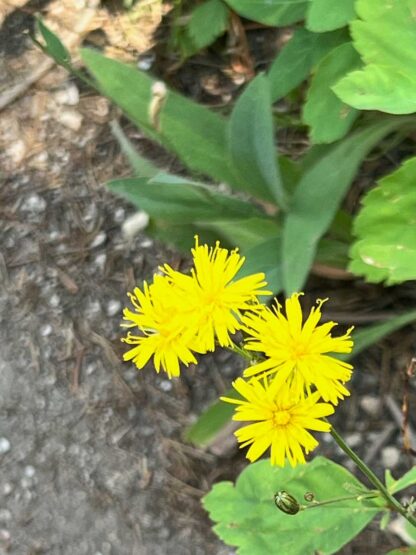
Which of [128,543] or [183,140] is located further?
[128,543]

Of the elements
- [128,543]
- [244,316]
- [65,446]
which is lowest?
[128,543]

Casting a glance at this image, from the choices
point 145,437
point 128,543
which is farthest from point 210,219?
point 128,543

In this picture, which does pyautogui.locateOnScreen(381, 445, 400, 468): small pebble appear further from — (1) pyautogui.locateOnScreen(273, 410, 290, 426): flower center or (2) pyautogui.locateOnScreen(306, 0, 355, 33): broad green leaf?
(1) pyautogui.locateOnScreen(273, 410, 290, 426): flower center

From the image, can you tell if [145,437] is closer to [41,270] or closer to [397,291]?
[41,270]

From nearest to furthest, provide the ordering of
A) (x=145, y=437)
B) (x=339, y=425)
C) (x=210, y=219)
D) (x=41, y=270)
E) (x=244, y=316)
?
1. (x=244, y=316)
2. (x=210, y=219)
3. (x=339, y=425)
4. (x=145, y=437)
5. (x=41, y=270)

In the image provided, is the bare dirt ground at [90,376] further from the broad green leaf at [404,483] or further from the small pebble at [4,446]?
the broad green leaf at [404,483]

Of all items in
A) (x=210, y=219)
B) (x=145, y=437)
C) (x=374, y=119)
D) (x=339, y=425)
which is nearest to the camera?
(x=210, y=219)

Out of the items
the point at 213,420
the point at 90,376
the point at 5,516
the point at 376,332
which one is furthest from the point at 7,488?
the point at 376,332

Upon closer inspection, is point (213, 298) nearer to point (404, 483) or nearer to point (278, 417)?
point (278, 417)
